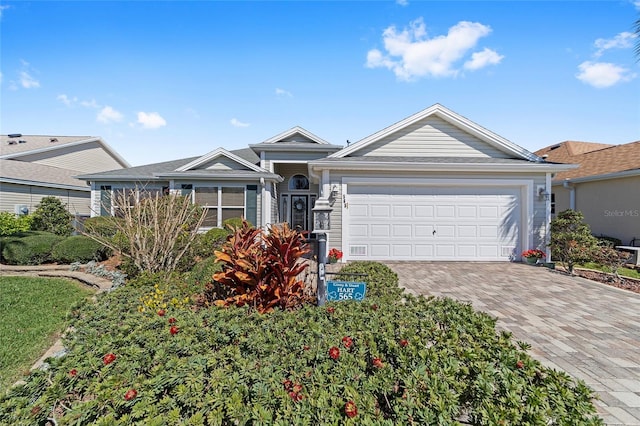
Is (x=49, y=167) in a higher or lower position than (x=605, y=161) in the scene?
higher

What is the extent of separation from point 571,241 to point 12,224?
748 inches

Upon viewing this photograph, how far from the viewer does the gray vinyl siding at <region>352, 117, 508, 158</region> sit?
9711 mm

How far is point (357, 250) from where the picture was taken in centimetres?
898

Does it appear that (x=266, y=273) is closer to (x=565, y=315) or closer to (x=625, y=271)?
(x=565, y=315)

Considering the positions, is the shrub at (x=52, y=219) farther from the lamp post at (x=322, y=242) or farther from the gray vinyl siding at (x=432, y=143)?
the gray vinyl siding at (x=432, y=143)

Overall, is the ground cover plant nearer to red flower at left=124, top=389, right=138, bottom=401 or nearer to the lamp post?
red flower at left=124, top=389, right=138, bottom=401

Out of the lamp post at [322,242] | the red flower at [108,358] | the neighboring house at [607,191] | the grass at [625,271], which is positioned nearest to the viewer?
the red flower at [108,358]

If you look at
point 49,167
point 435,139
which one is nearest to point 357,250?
point 435,139

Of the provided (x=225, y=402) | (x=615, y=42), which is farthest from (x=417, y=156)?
(x=225, y=402)

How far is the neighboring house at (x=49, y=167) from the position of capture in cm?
1330

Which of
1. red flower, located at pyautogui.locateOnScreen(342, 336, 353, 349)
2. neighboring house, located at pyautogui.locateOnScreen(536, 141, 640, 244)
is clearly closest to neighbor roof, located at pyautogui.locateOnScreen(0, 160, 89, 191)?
red flower, located at pyautogui.locateOnScreen(342, 336, 353, 349)

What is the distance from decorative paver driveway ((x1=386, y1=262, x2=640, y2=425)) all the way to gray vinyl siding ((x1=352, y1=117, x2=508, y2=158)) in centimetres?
391

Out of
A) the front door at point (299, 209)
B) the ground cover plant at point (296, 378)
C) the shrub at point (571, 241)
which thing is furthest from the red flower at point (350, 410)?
the front door at point (299, 209)

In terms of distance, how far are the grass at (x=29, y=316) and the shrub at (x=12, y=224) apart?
5645 millimetres
